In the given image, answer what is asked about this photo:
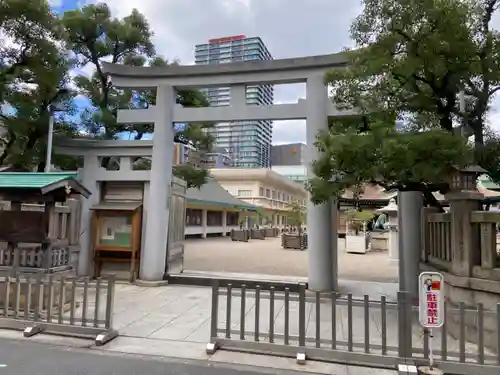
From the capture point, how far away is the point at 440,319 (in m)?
4.10

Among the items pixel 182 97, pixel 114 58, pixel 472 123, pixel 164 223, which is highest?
pixel 114 58

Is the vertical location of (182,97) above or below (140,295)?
above

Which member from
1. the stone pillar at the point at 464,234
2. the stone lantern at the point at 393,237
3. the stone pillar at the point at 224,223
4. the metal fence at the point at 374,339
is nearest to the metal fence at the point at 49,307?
the metal fence at the point at 374,339

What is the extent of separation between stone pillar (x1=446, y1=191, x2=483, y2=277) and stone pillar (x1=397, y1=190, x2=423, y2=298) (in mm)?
2003

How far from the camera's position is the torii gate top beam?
8648mm

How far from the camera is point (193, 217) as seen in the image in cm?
2769

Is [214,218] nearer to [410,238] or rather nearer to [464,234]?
[410,238]

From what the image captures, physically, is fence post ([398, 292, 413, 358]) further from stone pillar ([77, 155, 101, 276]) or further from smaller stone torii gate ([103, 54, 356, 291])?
stone pillar ([77, 155, 101, 276])

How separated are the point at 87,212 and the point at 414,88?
26.3ft

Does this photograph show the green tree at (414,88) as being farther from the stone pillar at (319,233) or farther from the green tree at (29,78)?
the green tree at (29,78)

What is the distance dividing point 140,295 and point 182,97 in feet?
23.2

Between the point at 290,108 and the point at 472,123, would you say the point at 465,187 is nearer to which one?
the point at 472,123

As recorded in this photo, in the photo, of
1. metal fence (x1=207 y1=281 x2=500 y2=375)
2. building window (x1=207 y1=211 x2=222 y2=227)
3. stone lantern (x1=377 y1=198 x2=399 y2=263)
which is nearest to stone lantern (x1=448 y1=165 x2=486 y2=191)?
metal fence (x1=207 y1=281 x2=500 y2=375)

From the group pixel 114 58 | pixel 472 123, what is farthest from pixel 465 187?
pixel 114 58
